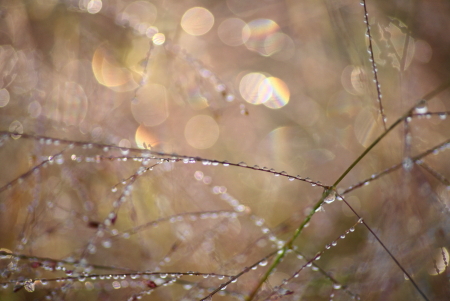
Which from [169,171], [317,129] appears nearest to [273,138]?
[317,129]

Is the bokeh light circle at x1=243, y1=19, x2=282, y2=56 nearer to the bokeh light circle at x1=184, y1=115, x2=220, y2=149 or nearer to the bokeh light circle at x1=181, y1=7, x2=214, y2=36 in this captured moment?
the bokeh light circle at x1=181, y1=7, x2=214, y2=36

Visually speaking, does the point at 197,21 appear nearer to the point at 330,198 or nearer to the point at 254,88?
the point at 254,88

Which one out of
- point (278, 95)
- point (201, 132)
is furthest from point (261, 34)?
point (201, 132)

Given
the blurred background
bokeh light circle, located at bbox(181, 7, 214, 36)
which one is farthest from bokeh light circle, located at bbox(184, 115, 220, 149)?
bokeh light circle, located at bbox(181, 7, 214, 36)

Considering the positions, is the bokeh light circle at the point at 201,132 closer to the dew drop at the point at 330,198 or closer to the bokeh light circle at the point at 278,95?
the bokeh light circle at the point at 278,95

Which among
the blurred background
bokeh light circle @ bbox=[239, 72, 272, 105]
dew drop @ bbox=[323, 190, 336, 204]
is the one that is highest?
bokeh light circle @ bbox=[239, 72, 272, 105]

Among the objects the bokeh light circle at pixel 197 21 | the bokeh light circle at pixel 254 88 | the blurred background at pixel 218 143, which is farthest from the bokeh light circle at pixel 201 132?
the bokeh light circle at pixel 197 21

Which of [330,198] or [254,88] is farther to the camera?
[254,88]
